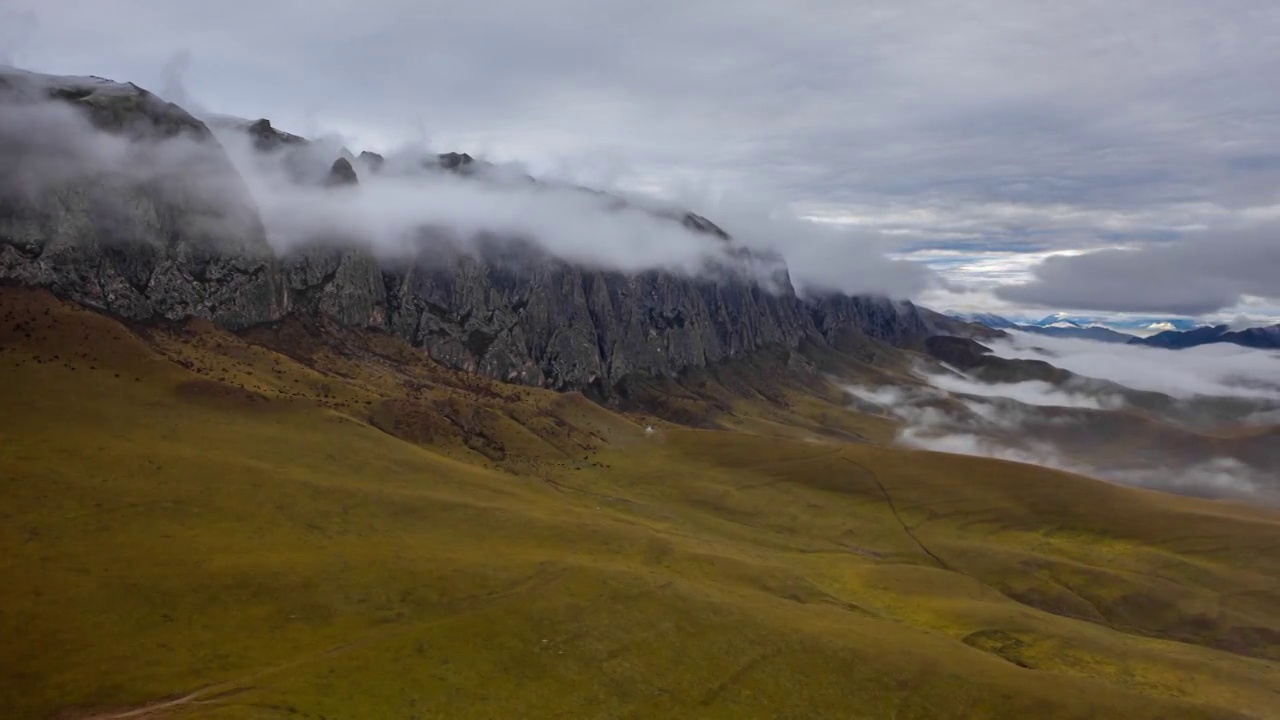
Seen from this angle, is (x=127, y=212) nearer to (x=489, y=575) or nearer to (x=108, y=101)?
(x=108, y=101)

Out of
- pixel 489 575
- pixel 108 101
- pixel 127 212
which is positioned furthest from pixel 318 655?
pixel 108 101

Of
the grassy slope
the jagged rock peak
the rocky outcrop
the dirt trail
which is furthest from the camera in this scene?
the jagged rock peak

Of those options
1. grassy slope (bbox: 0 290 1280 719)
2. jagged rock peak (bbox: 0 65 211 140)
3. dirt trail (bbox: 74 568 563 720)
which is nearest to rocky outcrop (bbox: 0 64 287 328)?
jagged rock peak (bbox: 0 65 211 140)

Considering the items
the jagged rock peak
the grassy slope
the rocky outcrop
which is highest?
the jagged rock peak

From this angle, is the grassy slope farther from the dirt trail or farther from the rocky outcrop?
the rocky outcrop

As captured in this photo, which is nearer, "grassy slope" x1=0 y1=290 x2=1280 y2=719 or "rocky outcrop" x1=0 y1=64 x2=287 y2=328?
"grassy slope" x1=0 y1=290 x2=1280 y2=719

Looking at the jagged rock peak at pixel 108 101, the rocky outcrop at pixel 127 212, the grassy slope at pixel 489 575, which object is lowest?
the grassy slope at pixel 489 575

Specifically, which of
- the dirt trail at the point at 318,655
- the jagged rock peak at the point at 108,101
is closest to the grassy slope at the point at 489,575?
the dirt trail at the point at 318,655

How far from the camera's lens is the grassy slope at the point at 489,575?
54.7 metres

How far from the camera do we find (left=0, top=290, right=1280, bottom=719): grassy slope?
179ft

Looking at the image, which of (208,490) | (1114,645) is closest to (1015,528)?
(1114,645)

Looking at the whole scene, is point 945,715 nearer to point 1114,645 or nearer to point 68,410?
point 1114,645

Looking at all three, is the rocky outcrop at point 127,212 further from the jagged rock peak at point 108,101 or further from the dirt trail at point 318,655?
the dirt trail at point 318,655

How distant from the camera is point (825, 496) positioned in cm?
16200
